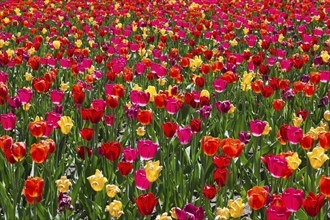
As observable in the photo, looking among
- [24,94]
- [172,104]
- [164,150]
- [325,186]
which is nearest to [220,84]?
[172,104]

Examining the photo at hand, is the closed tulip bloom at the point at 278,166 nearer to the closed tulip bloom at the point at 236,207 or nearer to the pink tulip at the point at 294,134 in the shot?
the closed tulip bloom at the point at 236,207

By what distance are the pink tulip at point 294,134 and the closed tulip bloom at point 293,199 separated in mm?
964

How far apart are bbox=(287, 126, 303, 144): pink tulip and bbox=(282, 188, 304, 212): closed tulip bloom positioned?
0.96 m

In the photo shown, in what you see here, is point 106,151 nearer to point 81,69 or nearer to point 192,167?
point 192,167

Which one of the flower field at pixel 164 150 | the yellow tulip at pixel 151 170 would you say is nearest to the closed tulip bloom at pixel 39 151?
the flower field at pixel 164 150

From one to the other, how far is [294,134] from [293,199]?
993 mm

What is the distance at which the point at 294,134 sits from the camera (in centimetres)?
351

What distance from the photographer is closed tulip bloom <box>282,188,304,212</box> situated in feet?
8.41

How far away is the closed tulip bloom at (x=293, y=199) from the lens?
256cm

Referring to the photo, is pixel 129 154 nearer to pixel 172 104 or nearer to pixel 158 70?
pixel 172 104

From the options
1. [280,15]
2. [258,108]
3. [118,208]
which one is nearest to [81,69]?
[258,108]

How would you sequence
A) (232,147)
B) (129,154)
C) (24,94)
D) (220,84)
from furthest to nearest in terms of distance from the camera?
(220,84) → (24,94) → (129,154) → (232,147)

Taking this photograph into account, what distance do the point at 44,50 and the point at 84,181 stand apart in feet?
15.5

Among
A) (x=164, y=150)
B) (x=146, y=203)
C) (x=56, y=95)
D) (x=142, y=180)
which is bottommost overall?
(x=164, y=150)
